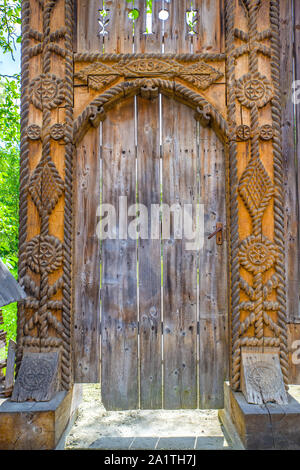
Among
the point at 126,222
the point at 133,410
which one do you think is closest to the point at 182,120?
the point at 126,222

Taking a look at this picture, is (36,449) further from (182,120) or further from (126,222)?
(182,120)

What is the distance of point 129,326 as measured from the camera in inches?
95.9

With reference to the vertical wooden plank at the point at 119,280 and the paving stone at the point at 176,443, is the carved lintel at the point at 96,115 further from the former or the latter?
the paving stone at the point at 176,443

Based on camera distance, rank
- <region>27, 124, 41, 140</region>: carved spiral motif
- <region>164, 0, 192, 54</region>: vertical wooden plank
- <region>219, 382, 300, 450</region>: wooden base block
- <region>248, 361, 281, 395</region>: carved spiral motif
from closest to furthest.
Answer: <region>219, 382, 300, 450</region>: wooden base block < <region>248, 361, 281, 395</region>: carved spiral motif < <region>27, 124, 41, 140</region>: carved spiral motif < <region>164, 0, 192, 54</region>: vertical wooden plank

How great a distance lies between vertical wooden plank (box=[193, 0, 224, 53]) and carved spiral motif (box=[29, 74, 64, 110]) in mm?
1050

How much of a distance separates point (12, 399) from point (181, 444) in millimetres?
1113

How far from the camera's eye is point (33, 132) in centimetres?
234

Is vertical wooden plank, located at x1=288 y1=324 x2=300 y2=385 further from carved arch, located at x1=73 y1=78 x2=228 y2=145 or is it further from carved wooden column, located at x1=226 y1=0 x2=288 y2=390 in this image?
carved arch, located at x1=73 y1=78 x2=228 y2=145

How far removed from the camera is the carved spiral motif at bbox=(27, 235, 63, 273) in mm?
2271

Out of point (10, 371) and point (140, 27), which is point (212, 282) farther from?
point (140, 27)

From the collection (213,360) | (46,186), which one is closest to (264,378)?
(213,360)

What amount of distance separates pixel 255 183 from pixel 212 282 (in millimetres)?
777

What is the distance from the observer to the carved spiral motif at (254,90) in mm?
2324

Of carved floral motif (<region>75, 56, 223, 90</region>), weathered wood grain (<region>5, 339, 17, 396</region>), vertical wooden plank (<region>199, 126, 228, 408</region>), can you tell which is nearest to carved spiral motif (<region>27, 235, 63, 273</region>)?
weathered wood grain (<region>5, 339, 17, 396</region>)
